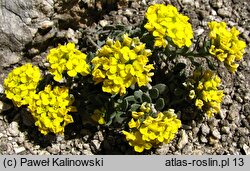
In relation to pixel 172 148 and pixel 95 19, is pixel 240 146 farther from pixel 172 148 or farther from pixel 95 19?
pixel 95 19

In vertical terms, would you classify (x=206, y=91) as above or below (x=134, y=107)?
above

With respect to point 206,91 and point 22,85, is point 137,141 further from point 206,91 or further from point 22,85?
point 22,85

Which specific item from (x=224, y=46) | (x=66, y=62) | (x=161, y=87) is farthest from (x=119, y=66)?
(x=224, y=46)

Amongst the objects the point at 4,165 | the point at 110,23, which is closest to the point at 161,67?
the point at 110,23

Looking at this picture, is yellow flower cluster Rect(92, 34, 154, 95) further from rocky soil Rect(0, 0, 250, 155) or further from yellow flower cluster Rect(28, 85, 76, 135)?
rocky soil Rect(0, 0, 250, 155)

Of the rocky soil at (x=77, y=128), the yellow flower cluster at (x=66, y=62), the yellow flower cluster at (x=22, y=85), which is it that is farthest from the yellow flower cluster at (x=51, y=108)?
the rocky soil at (x=77, y=128)

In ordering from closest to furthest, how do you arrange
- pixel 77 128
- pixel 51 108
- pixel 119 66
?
pixel 119 66 → pixel 51 108 → pixel 77 128
